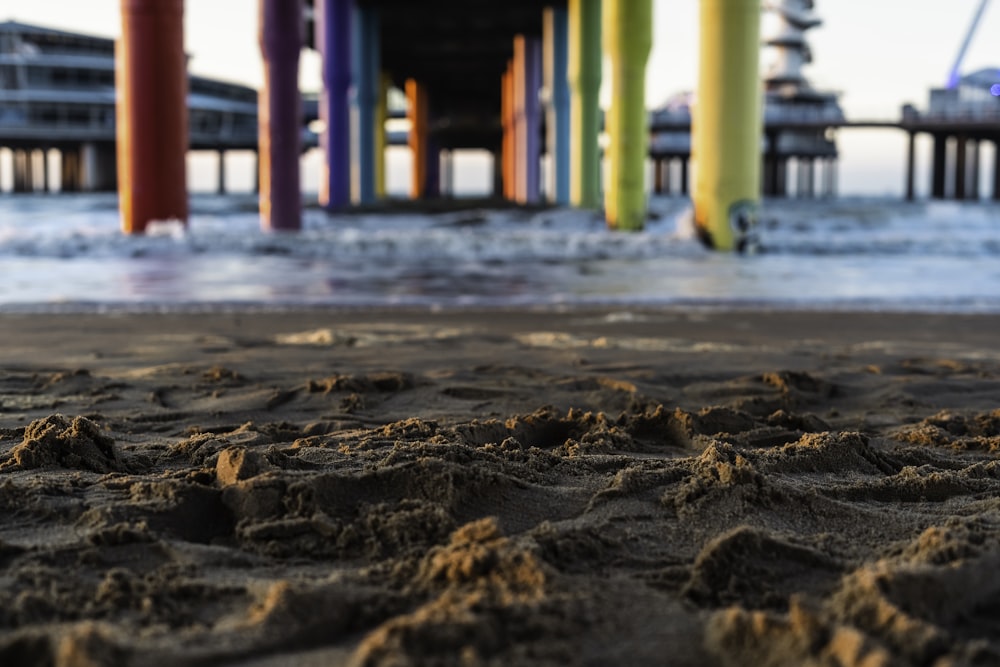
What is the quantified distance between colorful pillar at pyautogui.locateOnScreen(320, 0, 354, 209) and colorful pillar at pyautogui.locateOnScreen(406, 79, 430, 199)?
20.0 meters

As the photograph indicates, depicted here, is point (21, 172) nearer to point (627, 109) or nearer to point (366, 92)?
point (366, 92)

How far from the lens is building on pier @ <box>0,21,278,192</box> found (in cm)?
7131

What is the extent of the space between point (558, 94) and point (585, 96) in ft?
17.1

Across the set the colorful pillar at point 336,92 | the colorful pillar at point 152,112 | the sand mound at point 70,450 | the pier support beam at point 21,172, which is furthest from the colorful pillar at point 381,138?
the pier support beam at point 21,172

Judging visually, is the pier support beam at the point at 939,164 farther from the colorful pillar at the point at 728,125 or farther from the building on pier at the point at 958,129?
the colorful pillar at the point at 728,125

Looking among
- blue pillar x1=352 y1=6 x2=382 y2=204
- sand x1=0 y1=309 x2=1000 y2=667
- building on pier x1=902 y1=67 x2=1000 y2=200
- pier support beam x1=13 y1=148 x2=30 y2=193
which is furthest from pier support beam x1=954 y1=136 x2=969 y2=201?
pier support beam x1=13 y1=148 x2=30 y2=193

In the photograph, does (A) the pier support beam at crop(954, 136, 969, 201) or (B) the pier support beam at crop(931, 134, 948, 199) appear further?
(B) the pier support beam at crop(931, 134, 948, 199)

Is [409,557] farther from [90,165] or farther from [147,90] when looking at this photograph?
[90,165]

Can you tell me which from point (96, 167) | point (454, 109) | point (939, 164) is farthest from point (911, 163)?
point (96, 167)

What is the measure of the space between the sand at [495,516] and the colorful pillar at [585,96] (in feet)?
82.8

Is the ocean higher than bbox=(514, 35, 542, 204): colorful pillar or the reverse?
the reverse

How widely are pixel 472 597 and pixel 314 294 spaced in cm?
695

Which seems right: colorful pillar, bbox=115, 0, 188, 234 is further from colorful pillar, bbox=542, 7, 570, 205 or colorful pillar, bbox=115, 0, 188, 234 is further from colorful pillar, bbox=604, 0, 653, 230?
colorful pillar, bbox=542, 7, 570, 205

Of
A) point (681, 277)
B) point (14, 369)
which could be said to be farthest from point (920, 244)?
point (14, 369)
